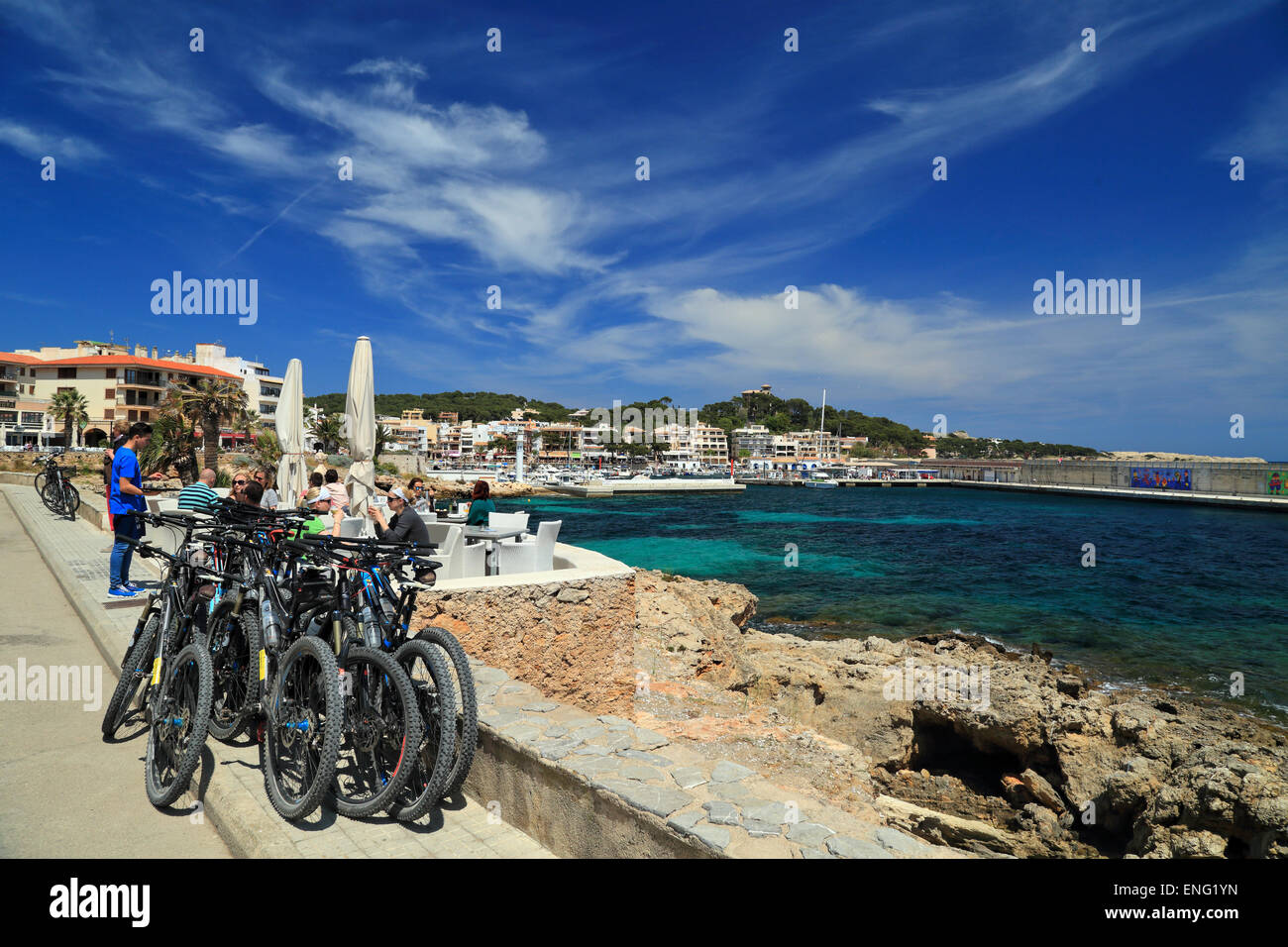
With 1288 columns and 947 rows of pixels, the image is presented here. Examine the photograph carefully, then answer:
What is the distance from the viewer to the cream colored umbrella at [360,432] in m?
10.1

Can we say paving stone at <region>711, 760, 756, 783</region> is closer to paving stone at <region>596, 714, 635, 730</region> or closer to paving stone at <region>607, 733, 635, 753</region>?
paving stone at <region>607, 733, 635, 753</region>

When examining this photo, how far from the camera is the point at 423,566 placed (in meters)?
3.31

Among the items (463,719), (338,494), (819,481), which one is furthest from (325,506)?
(819,481)

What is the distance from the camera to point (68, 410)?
48.5 metres

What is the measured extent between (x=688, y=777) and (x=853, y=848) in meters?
0.83

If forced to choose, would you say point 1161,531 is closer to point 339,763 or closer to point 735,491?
point 735,491

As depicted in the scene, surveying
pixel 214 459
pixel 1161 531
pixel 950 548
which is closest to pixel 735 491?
pixel 1161 531

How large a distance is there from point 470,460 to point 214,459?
9104 cm

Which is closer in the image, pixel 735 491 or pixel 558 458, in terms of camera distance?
pixel 735 491

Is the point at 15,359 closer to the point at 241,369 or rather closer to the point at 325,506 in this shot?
the point at 241,369

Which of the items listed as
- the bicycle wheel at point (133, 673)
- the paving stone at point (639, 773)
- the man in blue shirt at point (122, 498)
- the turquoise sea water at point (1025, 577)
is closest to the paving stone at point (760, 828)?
the paving stone at point (639, 773)

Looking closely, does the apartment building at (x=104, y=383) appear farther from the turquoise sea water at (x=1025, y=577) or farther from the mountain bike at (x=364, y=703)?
the mountain bike at (x=364, y=703)

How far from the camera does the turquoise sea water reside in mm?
15711
